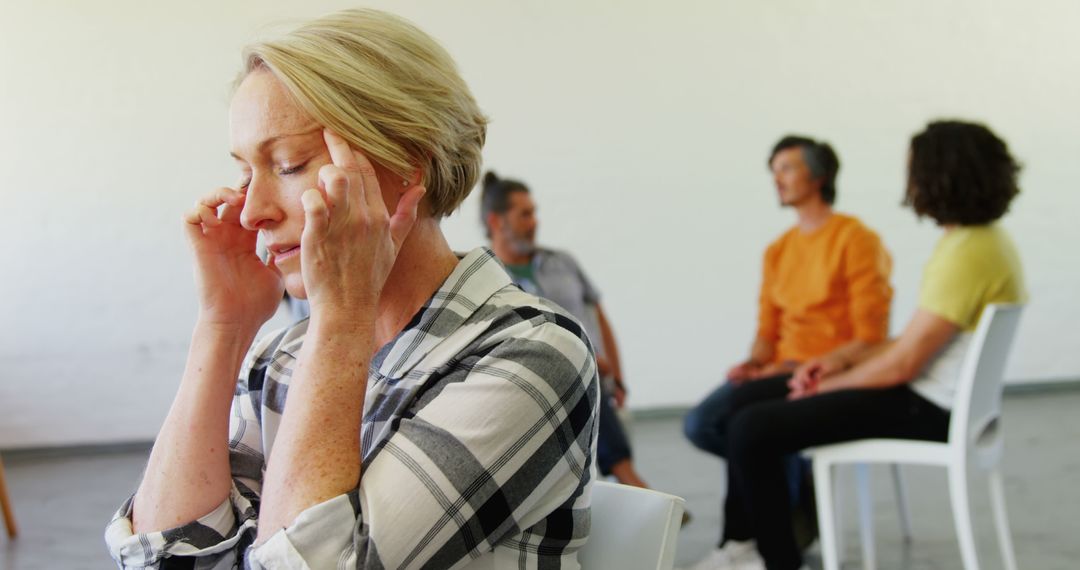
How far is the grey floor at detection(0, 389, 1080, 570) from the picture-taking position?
314cm

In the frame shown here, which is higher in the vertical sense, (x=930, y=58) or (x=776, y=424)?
(x=930, y=58)

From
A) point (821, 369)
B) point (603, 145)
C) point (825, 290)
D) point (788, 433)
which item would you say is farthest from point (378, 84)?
point (603, 145)

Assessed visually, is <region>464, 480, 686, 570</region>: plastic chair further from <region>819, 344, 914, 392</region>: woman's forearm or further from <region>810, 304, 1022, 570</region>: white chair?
<region>819, 344, 914, 392</region>: woman's forearm

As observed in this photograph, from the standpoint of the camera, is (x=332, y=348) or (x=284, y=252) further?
(x=284, y=252)

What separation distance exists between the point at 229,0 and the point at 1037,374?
502 cm

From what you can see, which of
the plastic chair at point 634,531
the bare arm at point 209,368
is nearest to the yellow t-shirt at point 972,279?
the plastic chair at point 634,531

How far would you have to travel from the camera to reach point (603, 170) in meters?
5.65

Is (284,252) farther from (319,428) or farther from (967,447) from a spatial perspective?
(967,447)

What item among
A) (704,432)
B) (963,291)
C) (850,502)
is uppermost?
(963,291)

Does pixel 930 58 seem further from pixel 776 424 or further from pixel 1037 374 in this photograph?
pixel 776 424

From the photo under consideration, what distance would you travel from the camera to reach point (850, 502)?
387cm

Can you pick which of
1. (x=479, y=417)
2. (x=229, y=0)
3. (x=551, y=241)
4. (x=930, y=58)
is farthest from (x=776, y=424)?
(x=229, y=0)

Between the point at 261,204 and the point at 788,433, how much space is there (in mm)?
1886

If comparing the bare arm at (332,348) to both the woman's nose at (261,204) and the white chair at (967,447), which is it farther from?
the white chair at (967,447)
